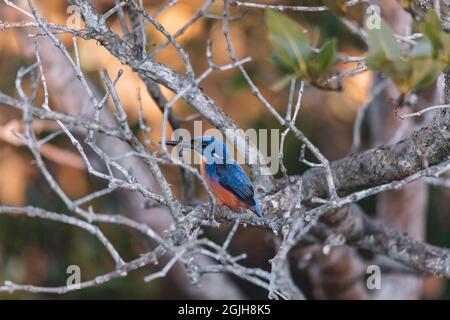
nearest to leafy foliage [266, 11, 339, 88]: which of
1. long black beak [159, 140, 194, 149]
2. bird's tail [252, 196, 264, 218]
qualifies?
bird's tail [252, 196, 264, 218]

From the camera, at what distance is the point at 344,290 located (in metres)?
5.75

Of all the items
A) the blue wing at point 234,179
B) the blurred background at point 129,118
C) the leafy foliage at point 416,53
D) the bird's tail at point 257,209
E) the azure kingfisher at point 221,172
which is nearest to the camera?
the leafy foliage at point 416,53

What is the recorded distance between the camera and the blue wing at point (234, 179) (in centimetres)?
421

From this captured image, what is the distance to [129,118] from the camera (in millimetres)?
6965

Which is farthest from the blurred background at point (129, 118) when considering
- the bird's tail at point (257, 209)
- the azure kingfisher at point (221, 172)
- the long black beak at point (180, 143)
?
the bird's tail at point (257, 209)

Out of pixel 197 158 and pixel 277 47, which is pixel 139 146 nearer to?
pixel 277 47

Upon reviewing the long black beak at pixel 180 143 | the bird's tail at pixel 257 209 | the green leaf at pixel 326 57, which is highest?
the long black beak at pixel 180 143

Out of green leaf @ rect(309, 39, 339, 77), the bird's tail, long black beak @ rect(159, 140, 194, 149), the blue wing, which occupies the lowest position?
the bird's tail

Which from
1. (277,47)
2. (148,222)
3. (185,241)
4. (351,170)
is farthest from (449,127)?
(148,222)

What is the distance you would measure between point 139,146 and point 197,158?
2.57m

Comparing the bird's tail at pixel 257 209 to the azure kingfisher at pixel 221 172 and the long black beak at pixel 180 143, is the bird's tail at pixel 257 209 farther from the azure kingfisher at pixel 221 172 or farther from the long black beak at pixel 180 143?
the long black beak at pixel 180 143

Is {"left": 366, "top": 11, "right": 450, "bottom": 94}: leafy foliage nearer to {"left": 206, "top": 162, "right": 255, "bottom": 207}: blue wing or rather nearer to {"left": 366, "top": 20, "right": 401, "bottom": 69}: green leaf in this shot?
{"left": 366, "top": 20, "right": 401, "bottom": 69}: green leaf

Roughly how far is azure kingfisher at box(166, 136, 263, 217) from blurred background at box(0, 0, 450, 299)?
199 cm

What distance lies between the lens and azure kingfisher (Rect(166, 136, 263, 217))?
4442 millimetres
